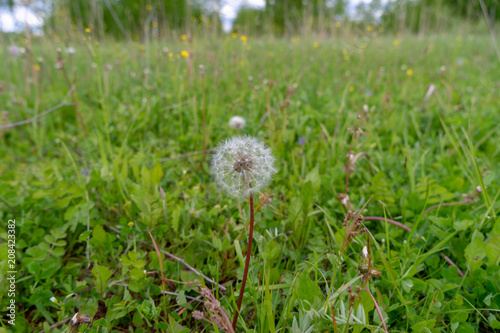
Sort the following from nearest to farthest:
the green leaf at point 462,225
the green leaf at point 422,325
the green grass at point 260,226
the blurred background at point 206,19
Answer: the green leaf at point 422,325 < the green grass at point 260,226 < the green leaf at point 462,225 < the blurred background at point 206,19

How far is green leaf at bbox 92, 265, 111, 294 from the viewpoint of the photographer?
3.51ft

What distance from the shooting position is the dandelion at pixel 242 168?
3.02ft

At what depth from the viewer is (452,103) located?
288cm

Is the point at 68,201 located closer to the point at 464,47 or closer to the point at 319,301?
the point at 319,301

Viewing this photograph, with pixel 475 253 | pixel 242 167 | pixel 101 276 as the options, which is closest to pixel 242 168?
pixel 242 167

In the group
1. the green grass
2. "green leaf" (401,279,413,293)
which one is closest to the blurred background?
the green grass

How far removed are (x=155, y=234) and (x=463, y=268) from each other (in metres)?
1.25

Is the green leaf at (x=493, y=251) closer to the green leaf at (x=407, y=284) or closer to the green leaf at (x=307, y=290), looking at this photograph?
the green leaf at (x=407, y=284)

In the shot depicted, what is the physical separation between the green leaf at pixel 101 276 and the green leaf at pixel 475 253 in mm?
1312

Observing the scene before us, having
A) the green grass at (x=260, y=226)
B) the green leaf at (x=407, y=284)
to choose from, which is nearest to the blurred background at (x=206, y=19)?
the green grass at (x=260, y=226)

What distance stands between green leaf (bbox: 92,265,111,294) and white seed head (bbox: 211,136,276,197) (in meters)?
0.52

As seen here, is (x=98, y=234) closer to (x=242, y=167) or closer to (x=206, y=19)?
(x=242, y=167)

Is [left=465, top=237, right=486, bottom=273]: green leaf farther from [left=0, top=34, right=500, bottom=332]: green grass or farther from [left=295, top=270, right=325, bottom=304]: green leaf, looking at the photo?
[left=295, top=270, right=325, bottom=304]: green leaf

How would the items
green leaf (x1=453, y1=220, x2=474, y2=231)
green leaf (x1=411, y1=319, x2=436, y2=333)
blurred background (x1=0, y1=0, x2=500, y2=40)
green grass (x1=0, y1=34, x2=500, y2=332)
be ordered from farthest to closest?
blurred background (x1=0, y1=0, x2=500, y2=40) < green leaf (x1=453, y1=220, x2=474, y2=231) < green grass (x1=0, y1=34, x2=500, y2=332) < green leaf (x1=411, y1=319, x2=436, y2=333)
